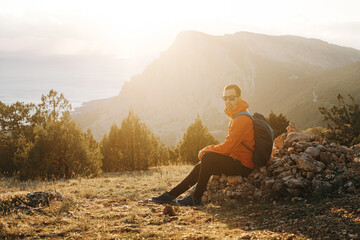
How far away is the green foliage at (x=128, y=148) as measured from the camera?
69.2ft

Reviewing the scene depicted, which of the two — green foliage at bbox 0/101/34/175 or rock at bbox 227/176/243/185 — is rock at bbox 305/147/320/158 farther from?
green foliage at bbox 0/101/34/175

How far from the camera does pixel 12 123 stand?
70.5ft

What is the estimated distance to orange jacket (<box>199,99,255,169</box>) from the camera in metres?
5.77

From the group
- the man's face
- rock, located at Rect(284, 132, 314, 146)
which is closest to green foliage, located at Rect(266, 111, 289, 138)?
rock, located at Rect(284, 132, 314, 146)

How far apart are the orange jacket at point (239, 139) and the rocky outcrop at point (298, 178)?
1.89 ft

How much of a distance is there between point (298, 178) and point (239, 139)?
1.47 m

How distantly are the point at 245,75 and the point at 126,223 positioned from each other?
18397 cm

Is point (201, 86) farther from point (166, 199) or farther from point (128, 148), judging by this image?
point (166, 199)

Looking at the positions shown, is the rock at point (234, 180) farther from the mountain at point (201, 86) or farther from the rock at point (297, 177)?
the mountain at point (201, 86)

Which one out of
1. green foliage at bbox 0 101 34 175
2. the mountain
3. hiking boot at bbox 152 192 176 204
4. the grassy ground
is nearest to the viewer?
the grassy ground

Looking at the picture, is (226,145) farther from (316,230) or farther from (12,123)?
(12,123)

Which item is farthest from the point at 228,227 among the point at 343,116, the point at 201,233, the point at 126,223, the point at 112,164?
the point at 343,116

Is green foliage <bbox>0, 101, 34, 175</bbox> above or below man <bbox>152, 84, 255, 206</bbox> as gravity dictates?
Answer: above

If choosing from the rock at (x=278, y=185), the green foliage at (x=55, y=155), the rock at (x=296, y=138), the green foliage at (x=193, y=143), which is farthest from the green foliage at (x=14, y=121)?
the rock at (x=278, y=185)
